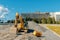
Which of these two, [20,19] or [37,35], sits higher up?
[20,19]

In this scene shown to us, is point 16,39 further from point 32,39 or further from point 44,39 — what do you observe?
point 44,39

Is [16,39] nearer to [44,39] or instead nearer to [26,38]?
[26,38]

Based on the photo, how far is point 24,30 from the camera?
40.9ft

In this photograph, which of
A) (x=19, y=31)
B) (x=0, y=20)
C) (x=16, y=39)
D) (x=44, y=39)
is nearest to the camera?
(x=16, y=39)

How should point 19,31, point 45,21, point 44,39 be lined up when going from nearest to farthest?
point 44,39, point 19,31, point 45,21

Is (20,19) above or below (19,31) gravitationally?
above

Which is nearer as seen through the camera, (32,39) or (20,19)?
(32,39)

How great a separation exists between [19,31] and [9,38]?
275cm

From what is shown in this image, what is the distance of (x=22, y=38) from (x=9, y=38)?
849 millimetres

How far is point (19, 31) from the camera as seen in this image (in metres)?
12.3

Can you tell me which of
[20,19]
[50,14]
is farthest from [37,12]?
[20,19]

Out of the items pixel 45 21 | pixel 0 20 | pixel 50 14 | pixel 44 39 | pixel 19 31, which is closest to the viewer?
pixel 44 39

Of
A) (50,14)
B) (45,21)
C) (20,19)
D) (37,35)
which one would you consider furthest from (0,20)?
(50,14)

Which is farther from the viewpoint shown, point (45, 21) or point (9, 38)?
point (45, 21)
